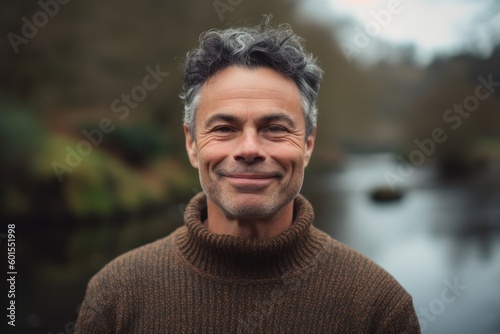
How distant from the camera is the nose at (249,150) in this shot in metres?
1.60

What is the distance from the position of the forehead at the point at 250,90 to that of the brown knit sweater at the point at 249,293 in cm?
42

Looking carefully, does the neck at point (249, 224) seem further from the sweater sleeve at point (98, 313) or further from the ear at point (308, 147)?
the sweater sleeve at point (98, 313)

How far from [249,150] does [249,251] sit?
1.07 ft

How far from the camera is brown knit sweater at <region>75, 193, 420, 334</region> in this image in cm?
166

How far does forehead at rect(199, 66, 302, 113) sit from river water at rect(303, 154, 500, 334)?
6.06 m

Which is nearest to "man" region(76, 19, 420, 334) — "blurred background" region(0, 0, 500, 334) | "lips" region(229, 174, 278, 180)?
"lips" region(229, 174, 278, 180)

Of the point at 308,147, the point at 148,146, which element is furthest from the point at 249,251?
the point at 148,146

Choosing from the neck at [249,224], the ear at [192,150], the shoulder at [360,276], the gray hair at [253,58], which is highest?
the gray hair at [253,58]

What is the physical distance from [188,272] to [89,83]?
6.43m

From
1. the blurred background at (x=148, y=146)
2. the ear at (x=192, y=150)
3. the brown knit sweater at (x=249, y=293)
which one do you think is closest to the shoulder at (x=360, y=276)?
the brown knit sweater at (x=249, y=293)

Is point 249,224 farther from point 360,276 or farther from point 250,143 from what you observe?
point 360,276

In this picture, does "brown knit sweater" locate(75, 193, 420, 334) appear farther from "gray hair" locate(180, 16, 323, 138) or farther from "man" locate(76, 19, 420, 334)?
"gray hair" locate(180, 16, 323, 138)

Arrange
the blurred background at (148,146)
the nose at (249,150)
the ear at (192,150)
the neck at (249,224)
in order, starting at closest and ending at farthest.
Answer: the nose at (249,150)
the neck at (249,224)
the ear at (192,150)
the blurred background at (148,146)

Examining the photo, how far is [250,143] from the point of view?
1602 mm
